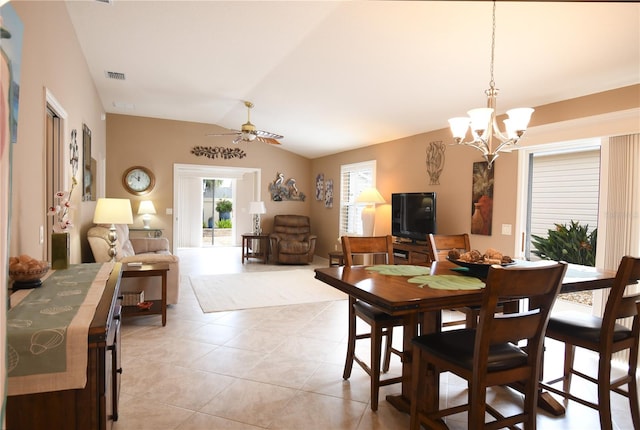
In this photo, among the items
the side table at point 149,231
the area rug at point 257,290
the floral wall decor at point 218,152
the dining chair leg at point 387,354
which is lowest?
the area rug at point 257,290

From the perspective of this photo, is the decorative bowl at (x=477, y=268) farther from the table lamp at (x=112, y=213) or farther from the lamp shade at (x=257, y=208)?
the lamp shade at (x=257, y=208)

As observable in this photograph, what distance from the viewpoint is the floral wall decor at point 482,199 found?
4309 millimetres

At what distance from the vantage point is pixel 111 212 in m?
3.70

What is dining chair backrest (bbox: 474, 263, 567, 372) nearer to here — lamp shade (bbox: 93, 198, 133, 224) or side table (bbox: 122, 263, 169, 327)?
side table (bbox: 122, 263, 169, 327)

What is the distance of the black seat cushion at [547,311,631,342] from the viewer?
211 centimetres

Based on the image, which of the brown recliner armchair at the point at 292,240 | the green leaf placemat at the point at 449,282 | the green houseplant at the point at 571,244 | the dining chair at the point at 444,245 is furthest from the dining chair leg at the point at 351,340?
the brown recliner armchair at the point at 292,240

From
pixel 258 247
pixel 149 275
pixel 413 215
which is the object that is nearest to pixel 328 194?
pixel 258 247

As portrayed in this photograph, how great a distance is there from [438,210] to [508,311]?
2.54 metres

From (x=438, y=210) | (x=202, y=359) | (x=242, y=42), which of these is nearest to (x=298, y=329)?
(x=202, y=359)

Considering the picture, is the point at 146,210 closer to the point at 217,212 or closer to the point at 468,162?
the point at 217,212

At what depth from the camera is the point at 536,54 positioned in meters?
3.02

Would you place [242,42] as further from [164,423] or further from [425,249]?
[164,423]

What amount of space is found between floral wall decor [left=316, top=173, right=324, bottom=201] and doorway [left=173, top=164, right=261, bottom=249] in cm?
137

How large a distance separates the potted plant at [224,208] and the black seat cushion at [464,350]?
9988 mm
